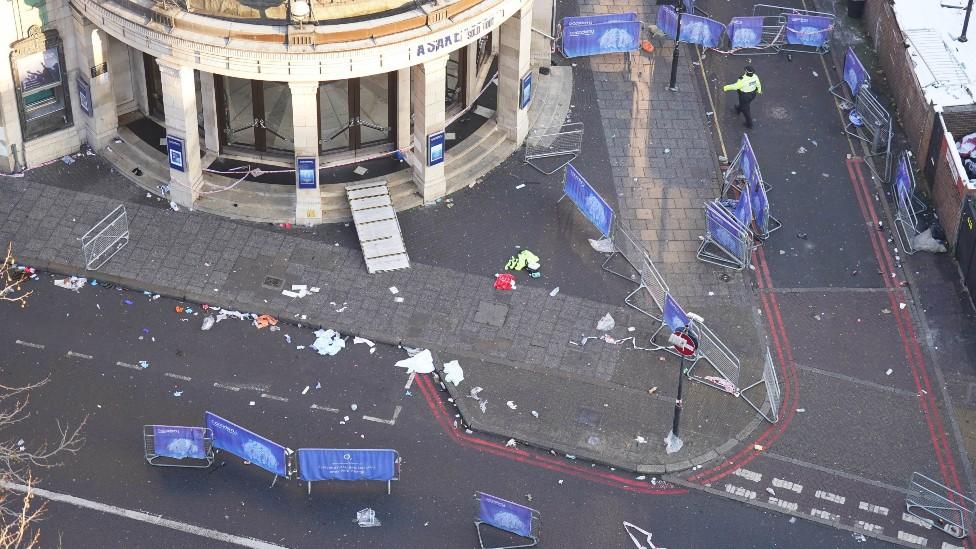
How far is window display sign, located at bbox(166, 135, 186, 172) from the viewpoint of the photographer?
49.2 metres

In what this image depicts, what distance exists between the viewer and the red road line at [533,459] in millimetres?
43031

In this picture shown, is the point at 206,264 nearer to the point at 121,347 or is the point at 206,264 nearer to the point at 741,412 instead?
the point at 121,347

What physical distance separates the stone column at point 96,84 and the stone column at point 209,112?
9.15ft

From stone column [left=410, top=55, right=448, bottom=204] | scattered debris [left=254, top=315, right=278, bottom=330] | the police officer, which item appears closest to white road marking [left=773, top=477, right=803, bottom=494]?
stone column [left=410, top=55, right=448, bottom=204]

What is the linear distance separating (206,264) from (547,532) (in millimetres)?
13494

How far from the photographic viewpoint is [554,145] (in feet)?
176

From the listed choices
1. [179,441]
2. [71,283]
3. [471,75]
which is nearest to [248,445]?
[179,441]

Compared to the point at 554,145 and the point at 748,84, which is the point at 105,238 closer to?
the point at 554,145

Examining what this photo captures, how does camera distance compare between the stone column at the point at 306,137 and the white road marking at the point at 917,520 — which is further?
the stone column at the point at 306,137

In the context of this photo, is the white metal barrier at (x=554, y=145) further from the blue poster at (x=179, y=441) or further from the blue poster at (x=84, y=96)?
the blue poster at (x=179, y=441)

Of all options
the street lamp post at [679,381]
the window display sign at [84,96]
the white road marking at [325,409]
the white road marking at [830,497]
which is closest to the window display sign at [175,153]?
the window display sign at [84,96]

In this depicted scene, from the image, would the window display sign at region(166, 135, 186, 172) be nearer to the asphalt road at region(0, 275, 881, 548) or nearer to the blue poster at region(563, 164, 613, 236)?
the asphalt road at region(0, 275, 881, 548)

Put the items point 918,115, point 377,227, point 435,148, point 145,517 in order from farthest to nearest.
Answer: point 918,115
point 435,148
point 377,227
point 145,517

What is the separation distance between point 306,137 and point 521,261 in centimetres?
707
